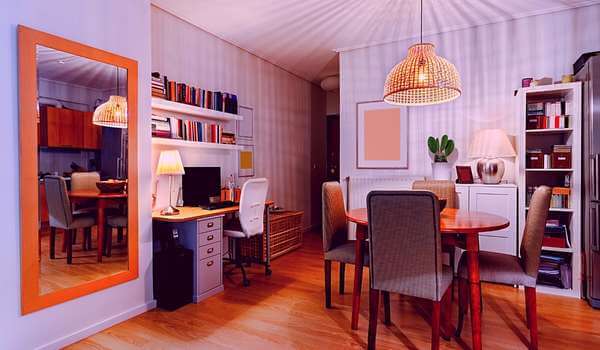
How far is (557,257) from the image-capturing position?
318 centimetres

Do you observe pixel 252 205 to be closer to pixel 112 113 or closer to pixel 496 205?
pixel 112 113

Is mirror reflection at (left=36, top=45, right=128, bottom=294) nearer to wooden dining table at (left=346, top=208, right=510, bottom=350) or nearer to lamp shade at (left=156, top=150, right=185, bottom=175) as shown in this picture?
lamp shade at (left=156, top=150, right=185, bottom=175)

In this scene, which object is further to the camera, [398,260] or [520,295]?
[520,295]

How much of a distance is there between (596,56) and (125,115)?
3675mm

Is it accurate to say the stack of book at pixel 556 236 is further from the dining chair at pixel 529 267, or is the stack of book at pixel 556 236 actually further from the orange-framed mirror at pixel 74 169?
the orange-framed mirror at pixel 74 169

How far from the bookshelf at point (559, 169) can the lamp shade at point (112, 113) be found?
134 inches

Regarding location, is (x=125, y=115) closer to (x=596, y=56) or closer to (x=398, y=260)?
(x=398, y=260)

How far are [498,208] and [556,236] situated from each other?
52 centimetres

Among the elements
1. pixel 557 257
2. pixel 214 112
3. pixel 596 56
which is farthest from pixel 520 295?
pixel 214 112

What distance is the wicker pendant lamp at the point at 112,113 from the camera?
246 cm

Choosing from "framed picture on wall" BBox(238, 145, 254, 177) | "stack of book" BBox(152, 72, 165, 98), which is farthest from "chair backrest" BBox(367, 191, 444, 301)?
"framed picture on wall" BBox(238, 145, 254, 177)

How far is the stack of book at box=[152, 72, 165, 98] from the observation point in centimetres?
306

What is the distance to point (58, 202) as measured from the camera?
2260 mm

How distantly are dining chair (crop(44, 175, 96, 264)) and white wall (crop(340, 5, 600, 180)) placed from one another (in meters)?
3.17
